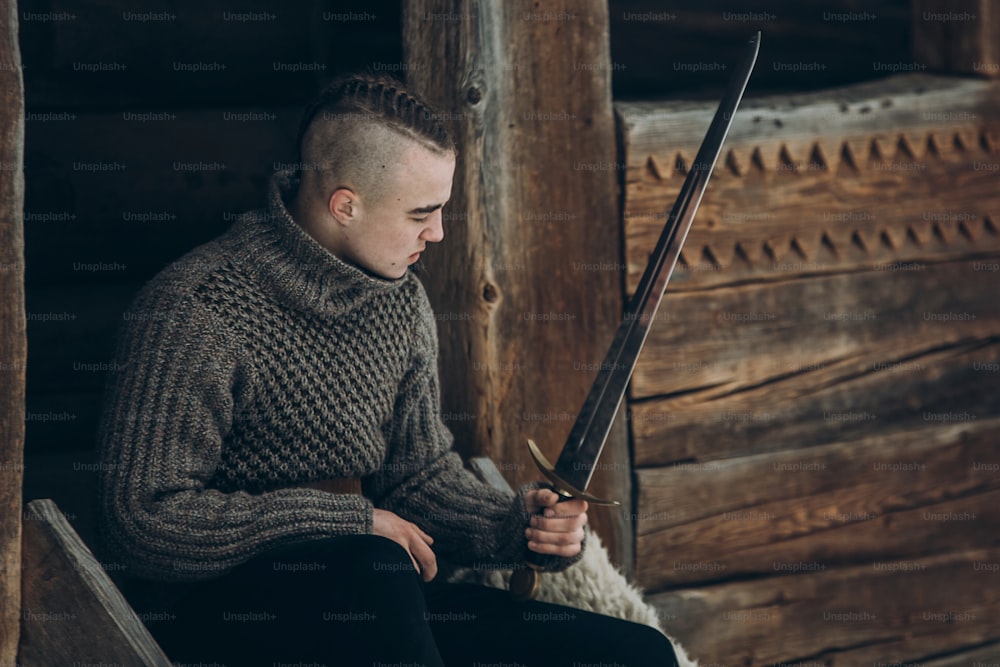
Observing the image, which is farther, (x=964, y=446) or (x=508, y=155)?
(x=964, y=446)

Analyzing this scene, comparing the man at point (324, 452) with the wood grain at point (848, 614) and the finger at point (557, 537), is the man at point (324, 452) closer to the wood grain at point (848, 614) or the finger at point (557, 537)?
the finger at point (557, 537)

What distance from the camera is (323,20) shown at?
271 centimetres

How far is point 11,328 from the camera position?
1670 mm

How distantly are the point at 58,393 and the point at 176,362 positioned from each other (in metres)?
0.97

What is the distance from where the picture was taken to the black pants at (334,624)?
166 cm

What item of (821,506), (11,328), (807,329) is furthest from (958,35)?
(11,328)

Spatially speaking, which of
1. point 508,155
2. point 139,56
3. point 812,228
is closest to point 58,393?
point 139,56

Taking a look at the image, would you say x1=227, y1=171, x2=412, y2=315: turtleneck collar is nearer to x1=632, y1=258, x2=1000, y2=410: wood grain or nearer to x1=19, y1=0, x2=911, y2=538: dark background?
x1=19, y1=0, x2=911, y2=538: dark background

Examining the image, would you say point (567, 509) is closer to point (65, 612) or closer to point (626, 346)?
point (626, 346)

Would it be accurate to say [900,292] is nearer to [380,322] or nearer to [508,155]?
[508,155]

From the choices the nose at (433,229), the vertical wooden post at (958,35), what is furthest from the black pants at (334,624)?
the vertical wooden post at (958,35)

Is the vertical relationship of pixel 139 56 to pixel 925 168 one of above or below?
above

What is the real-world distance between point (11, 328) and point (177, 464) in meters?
0.30

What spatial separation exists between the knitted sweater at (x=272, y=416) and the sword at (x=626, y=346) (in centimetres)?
15
